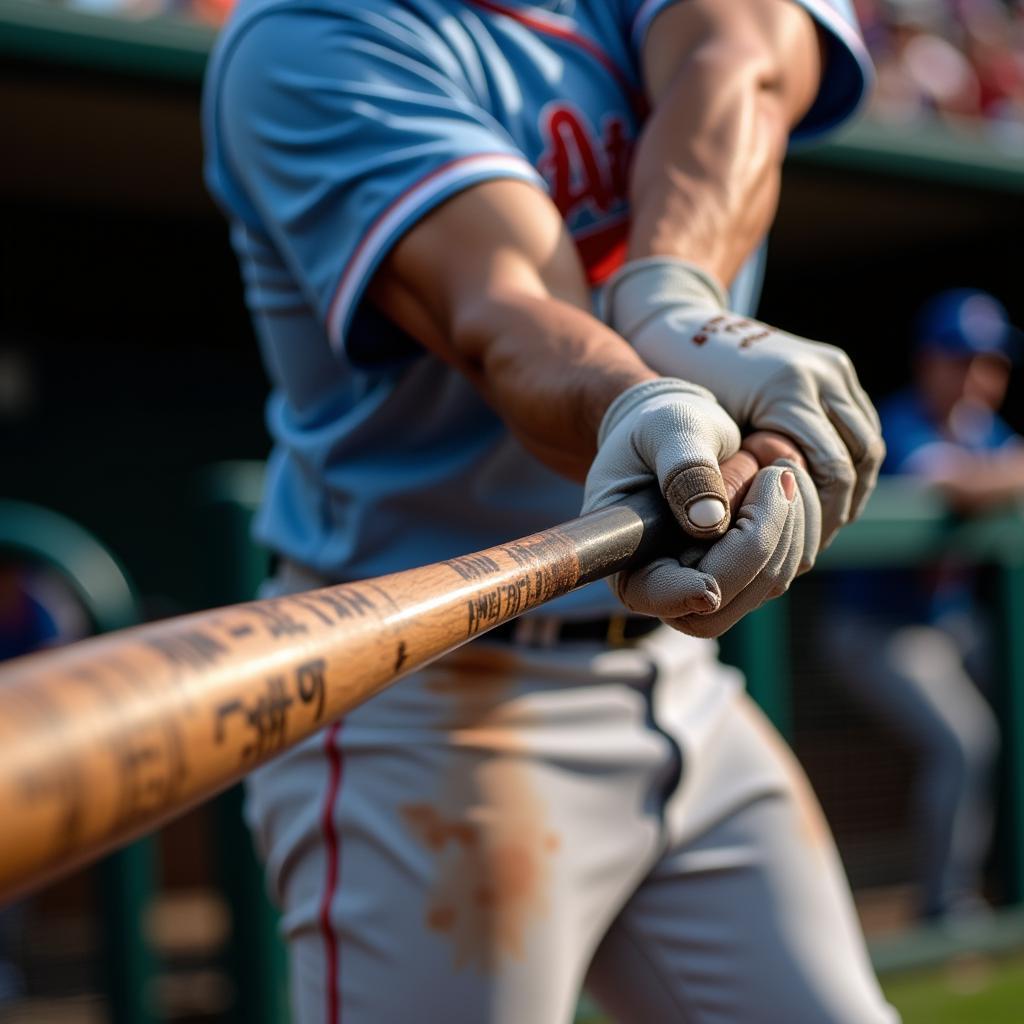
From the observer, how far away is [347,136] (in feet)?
4.11

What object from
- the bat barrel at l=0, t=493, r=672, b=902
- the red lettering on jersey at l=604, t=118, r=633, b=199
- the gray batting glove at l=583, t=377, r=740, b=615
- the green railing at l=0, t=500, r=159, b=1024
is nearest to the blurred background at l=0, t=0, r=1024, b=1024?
the green railing at l=0, t=500, r=159, b=1024

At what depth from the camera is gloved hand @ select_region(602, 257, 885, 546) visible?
3.64 feet

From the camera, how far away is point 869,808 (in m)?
4.59

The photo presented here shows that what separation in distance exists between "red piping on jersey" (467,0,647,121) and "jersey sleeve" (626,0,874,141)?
0.03 m

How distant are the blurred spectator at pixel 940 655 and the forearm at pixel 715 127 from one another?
7.65 feet

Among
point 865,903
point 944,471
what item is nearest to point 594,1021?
point 865,903

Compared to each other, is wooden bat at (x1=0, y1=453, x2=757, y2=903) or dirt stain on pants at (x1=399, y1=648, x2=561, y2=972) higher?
wooden bat at (x1=0, y1=453, x2=757, y2=903)

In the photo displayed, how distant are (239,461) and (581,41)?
19.1ft

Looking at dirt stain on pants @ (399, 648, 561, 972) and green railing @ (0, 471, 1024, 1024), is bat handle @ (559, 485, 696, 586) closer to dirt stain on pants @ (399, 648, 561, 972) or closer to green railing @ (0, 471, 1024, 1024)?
dirt stain on pants @ (399, 648, 561, 972)

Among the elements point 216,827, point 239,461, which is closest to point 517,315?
point 216,827

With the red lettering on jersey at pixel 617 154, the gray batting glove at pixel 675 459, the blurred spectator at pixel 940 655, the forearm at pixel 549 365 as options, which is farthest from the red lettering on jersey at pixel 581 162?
the blurred spectator at pixel 940 655

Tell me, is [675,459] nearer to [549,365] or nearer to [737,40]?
[549,365]

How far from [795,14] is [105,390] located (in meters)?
5.68

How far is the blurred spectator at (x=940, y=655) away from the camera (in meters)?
3.68
